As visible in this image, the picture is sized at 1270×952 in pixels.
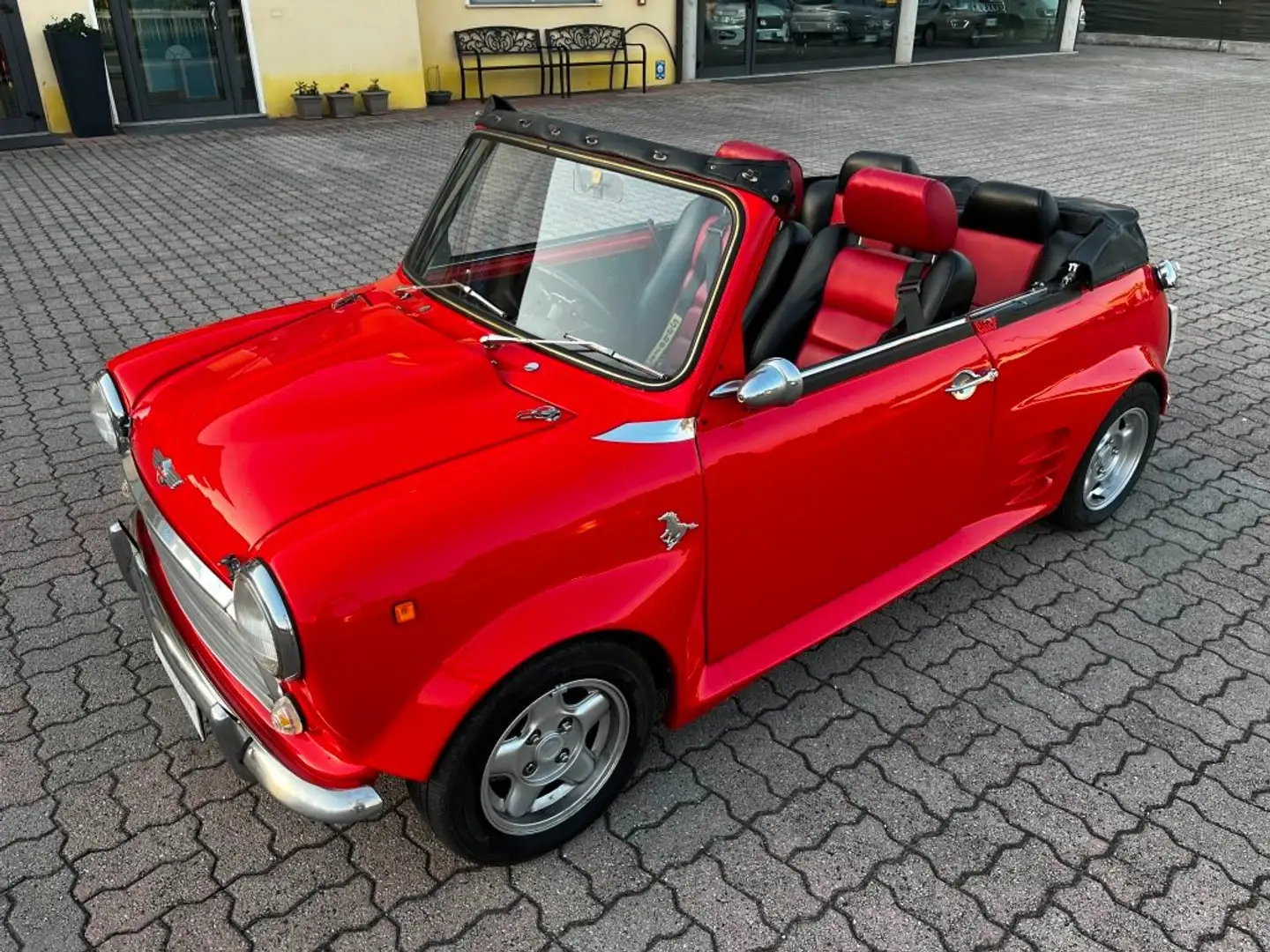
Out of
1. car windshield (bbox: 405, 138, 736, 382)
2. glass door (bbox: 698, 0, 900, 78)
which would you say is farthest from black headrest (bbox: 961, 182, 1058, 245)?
glass door (bbox: 698, 0, 900, 78)

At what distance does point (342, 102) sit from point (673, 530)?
13.2 meters

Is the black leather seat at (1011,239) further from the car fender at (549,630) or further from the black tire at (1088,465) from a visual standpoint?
the car fender at (549,630)

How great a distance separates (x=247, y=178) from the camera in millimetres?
10570

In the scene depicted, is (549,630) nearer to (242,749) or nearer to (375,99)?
(242,749)

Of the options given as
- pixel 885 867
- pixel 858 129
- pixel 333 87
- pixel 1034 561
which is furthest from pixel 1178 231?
pixel 333 87

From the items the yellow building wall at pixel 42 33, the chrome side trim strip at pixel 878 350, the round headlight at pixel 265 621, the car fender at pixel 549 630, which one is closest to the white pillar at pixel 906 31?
the yellow building wall at pixel 42 33

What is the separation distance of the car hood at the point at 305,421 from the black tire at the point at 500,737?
0.61 metres

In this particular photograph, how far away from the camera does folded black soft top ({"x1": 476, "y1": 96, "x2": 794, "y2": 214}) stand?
275 centimetres

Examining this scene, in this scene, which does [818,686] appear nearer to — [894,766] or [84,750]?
[894,766]

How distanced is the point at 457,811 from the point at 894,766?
4.60 feet

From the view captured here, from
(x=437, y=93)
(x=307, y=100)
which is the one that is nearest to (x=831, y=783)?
(x=307, y=100)

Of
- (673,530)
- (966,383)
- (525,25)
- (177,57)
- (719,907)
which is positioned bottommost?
(719,907)

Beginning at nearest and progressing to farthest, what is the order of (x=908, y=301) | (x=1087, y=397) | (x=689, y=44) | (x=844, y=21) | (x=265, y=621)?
(x=265, y=621) → (x=908, y=301) → (x=1087, y=397) → (x=689, y=44) → (x=844, y=21)

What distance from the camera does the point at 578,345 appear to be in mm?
2930
